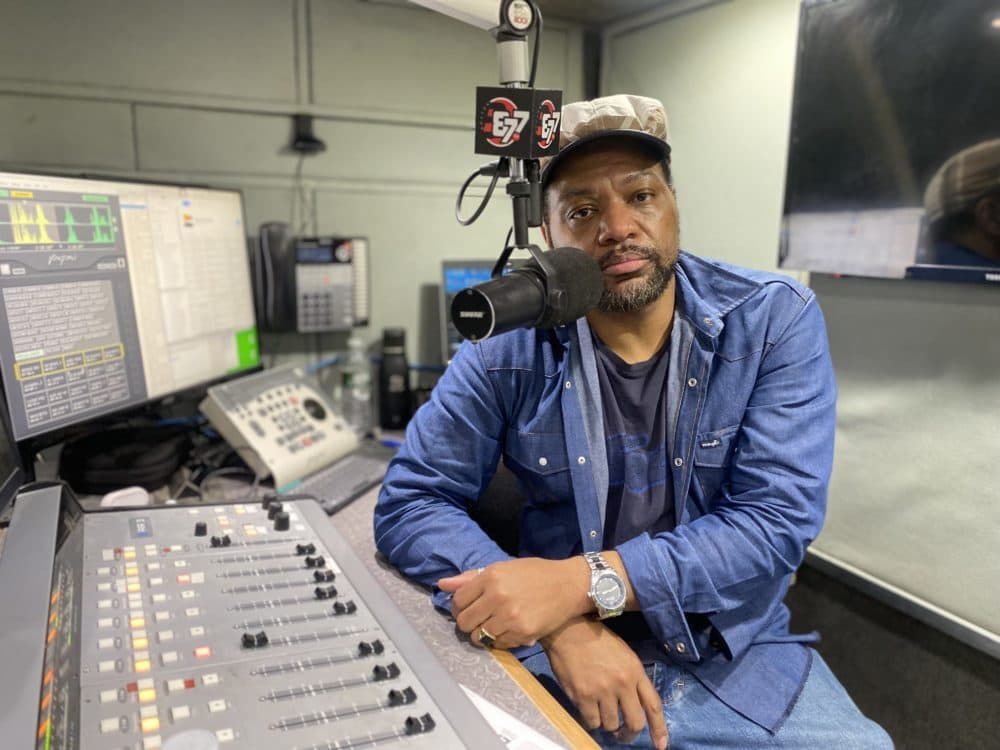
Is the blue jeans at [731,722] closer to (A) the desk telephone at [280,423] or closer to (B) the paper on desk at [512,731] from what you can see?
(B) the paper on desk at [512,731]

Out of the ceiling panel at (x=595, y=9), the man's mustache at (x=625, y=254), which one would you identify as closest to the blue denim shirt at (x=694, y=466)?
the man's mustache at (x=625, y=254)

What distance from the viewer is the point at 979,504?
55.0 inches

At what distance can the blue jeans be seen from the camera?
3.19 feet

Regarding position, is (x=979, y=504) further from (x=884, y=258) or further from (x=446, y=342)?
(x=446, y=342)

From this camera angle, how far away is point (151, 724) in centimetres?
62

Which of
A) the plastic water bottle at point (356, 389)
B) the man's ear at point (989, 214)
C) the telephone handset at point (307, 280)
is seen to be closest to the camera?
the man's ear at point (989, 214)

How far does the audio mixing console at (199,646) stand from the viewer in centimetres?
62

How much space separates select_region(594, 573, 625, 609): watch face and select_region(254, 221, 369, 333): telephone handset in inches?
48.8

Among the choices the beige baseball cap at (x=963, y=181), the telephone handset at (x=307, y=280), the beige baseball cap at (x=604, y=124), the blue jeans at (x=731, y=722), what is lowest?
the blue jeans at (x=731, y=722)

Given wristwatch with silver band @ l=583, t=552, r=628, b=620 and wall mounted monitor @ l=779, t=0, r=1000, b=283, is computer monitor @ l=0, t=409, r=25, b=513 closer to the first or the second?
wristwatch with silver band @ l=583, t=552, r=628, b=620

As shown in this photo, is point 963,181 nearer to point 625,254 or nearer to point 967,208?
point 967,208

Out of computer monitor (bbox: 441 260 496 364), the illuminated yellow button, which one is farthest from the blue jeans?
computer monitor (bbox: 441 260 496 364)

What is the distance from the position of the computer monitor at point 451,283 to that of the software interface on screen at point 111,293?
581 mm

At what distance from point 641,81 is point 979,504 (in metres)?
1.46
